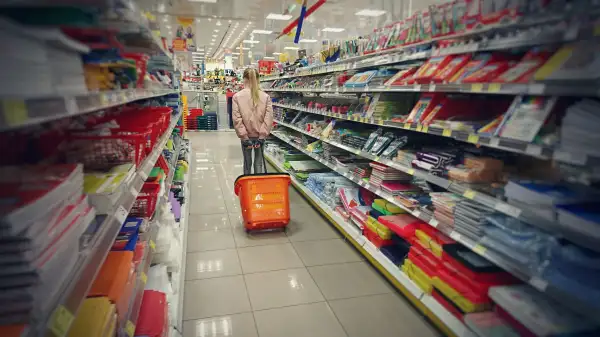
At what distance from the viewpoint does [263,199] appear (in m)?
3.97

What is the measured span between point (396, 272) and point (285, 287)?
938mm

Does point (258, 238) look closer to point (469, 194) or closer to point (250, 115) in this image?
point (250, 115)

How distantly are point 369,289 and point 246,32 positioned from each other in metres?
17.6

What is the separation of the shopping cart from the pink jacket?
0.94 meters

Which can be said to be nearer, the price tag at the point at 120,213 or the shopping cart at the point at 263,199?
the price tag at the point at 120,213

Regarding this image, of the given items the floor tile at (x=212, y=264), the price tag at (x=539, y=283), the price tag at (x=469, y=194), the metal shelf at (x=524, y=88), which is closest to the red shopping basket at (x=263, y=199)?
the floor tile at (x=212, y=264)

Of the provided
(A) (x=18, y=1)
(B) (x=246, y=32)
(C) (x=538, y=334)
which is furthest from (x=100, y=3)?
(B) (x=246, y=32)

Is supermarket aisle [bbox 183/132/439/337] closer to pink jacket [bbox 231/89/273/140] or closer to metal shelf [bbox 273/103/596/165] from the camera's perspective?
pink jacket [bbox 231/89/273/140]

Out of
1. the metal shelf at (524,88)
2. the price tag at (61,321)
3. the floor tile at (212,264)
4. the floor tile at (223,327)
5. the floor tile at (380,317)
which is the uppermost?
the metal shelf at (524,88)

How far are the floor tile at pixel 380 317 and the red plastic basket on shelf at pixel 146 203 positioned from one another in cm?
154

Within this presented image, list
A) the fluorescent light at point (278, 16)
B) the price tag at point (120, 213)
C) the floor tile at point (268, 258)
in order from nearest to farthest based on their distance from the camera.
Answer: the price tag at point (120, 213)
the floor tile at point (268, 258)
the fluorescent light at point (278, 16)

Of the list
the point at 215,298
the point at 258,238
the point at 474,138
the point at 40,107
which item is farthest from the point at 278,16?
the point at 40,107

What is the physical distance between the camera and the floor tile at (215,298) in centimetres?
266

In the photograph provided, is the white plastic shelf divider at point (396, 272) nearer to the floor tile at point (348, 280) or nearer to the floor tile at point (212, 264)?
the floor tile at point (348, 280)
